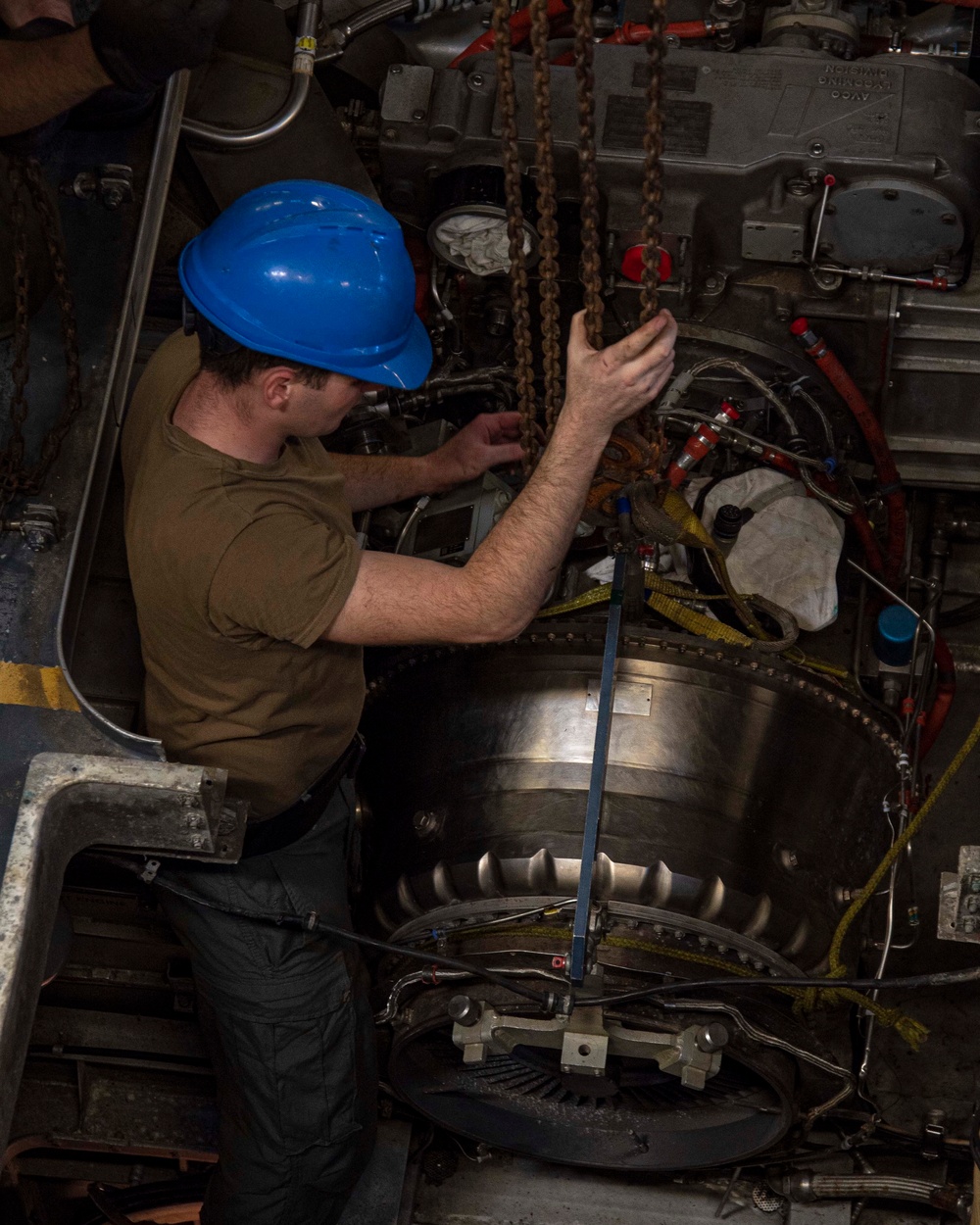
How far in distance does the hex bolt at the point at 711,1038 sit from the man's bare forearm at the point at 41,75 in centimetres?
210

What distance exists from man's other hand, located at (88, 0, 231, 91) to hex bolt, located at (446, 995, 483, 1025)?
1830 mm

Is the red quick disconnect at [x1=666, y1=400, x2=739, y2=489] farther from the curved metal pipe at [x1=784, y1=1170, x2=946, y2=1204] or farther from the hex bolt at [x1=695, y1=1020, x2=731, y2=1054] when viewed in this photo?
the curved metal pipe at [x1=784, y1=1170, x2=946, y2=1204]

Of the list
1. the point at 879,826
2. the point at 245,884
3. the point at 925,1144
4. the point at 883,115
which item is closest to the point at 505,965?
the point at 245,884

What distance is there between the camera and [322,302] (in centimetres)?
260

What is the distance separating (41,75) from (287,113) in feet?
2.51

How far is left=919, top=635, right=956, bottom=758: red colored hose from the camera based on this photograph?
3701 millimetres

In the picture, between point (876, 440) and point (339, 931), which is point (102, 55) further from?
point (876, 440)

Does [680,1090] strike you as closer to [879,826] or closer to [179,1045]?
[879,826]

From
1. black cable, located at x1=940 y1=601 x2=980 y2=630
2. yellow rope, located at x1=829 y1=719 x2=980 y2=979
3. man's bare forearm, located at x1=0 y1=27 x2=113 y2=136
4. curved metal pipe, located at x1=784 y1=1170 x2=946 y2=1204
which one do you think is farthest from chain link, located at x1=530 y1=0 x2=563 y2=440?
curved metal pipe, located at x1=784 y1=1170 x2=946 y2=1204

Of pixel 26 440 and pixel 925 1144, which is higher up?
pixel 26 440

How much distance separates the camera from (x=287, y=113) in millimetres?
3400

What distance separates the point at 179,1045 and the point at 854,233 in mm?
2482

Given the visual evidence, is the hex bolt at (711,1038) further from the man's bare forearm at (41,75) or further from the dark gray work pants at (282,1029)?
the man's bare forearm at (41,75)

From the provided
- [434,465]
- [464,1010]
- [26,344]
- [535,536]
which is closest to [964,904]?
[464,1010]
